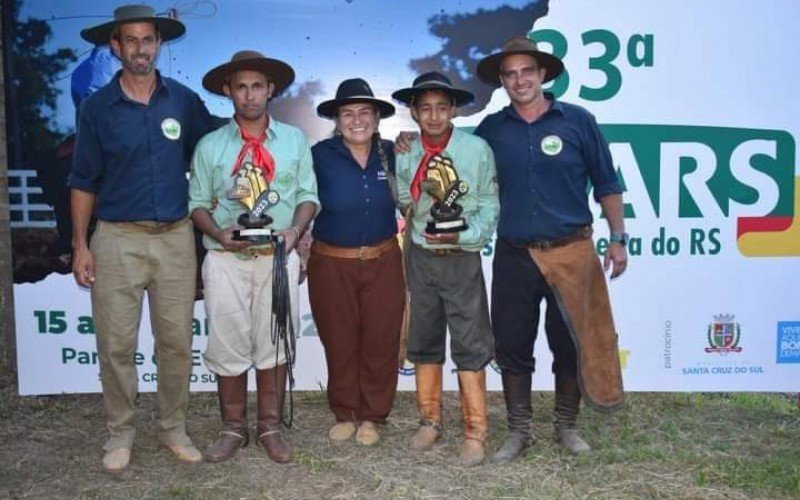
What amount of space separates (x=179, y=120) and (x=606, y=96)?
253 cm

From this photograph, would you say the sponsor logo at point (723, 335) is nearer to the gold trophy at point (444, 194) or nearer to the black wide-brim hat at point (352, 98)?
the gold trophy at point (444, 194)

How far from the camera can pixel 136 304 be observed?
12.2ft

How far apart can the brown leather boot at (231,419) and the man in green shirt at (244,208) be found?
0.01m

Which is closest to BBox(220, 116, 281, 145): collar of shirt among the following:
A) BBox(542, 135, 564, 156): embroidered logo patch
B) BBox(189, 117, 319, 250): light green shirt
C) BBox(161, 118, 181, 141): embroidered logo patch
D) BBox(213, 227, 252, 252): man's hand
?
BBox(189, 117, 319, 250): light green shirt

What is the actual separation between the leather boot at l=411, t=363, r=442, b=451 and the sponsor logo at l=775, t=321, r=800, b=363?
230cm

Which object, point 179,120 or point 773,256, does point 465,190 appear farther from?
point 773,256

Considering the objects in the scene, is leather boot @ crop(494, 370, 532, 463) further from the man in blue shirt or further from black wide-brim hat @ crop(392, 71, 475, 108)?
the man in blue shirt

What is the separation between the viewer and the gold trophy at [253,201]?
3.49 metres

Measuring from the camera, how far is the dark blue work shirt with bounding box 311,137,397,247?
379 cm

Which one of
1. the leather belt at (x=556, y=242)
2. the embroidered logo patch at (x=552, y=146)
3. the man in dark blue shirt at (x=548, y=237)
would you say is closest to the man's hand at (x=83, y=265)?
the man in dark blue shirt at (x=548, y=237)

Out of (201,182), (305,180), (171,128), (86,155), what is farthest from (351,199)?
(86,155)

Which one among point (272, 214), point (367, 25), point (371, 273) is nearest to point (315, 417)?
point (371, 273)

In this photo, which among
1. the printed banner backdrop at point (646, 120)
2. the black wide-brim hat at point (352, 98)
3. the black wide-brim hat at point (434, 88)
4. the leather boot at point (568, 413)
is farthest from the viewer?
the printed banner backdrop at point (646, 120)

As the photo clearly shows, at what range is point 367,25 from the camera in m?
4.62
